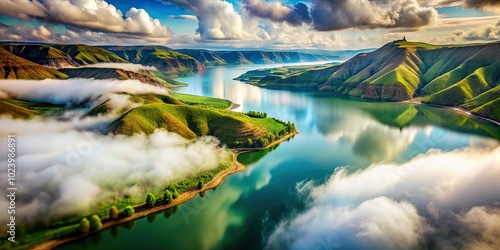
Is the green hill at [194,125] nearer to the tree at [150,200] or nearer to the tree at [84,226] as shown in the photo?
the tree at [150,200]

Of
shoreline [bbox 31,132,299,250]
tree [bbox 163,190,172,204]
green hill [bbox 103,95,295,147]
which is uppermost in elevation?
green hill [bbox 103,95,295,147]

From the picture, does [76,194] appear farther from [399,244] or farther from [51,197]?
[399,244]

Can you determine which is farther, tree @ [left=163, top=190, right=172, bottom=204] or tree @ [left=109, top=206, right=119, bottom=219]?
tree @ [left=163, top=190, right=172, bottom=204]

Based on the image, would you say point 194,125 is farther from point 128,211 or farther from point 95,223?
point 95,223

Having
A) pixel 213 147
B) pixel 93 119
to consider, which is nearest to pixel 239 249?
pixel 213 147

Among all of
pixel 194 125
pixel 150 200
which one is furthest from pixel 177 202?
pixel 194 125

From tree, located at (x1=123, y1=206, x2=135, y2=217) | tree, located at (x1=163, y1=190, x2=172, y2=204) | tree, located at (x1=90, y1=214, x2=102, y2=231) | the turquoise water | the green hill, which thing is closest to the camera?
the turquoise water

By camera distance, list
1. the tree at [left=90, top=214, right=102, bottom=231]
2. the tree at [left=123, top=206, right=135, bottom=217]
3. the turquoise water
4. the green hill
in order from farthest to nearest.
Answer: the green hill, the tree at [left=123, top=206, right=135, bottom=217], the tree at [left=90, top=214, right=102, bottom=231], the turquoise water

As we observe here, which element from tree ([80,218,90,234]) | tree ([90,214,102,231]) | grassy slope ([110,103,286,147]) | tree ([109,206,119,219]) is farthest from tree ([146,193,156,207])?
grassy slope ([110,103,286,147])

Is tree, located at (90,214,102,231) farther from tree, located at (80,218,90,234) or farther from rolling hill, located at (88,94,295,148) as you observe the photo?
rolling hill, located at (88,94,295,148)
